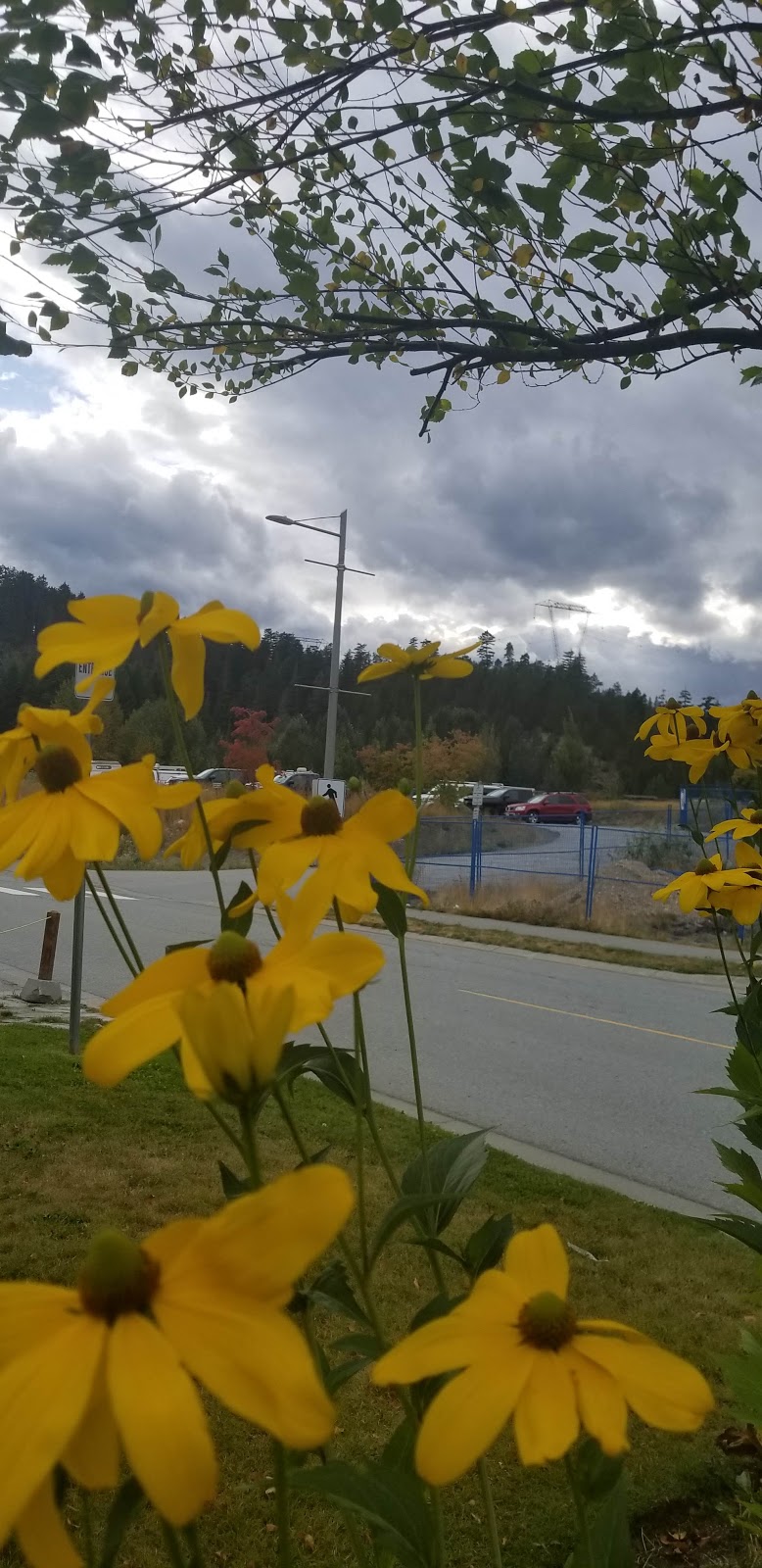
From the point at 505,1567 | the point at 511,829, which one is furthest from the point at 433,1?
the point at 511,829

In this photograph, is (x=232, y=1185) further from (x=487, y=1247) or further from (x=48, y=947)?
(x=48, y=947)

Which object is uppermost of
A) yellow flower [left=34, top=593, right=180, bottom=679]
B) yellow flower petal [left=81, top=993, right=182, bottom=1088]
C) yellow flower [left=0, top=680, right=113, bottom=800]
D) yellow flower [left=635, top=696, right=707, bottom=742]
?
yellow flower [left=635, top=696, right=707, bottom=742]

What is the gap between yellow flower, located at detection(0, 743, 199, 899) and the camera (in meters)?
0.65

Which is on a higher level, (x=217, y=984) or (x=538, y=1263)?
(x=217, y=984)

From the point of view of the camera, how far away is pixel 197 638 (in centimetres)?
70

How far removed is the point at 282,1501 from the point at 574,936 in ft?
45.1

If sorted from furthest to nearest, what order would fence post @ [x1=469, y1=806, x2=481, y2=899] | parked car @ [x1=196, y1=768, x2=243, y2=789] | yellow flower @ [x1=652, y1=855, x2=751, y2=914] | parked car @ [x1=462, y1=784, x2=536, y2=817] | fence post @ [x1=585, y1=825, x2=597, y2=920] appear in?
parked car @ [x1=462, y1=784, x2=536, y2=817] → fence post @ [x1=469, y1=806, x2=481, y2=899] → fence post @ [x1=585, y1=825, x2=597, y2=920] → yellow flower @ [x1=652, y1=855, x2=751, y2=914] → parked car @ [x1=196, y1=768, x2=243, y2=789]

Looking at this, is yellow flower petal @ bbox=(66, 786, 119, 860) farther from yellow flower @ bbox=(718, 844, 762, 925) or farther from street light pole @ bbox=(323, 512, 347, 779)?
street light pole @ bbox=(323, 512, 347, 779)

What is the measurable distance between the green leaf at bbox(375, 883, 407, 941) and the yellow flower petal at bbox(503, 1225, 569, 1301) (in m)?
0.26

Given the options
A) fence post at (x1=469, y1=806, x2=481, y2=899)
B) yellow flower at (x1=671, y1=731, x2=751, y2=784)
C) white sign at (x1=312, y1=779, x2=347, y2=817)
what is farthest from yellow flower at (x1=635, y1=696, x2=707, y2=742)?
fence post at (x1=469, y1=806, x2=481, y2=899)

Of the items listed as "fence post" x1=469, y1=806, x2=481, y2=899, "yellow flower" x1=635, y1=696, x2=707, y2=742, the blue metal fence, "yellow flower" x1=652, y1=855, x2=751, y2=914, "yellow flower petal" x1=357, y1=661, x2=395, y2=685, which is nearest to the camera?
"yellow flower petal" x1=357, y1=661, x2=395, y2=685

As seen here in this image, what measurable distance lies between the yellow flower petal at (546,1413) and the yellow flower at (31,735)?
0.47 m

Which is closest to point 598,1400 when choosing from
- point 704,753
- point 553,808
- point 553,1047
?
point 704,753

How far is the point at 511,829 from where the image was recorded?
18.7m
